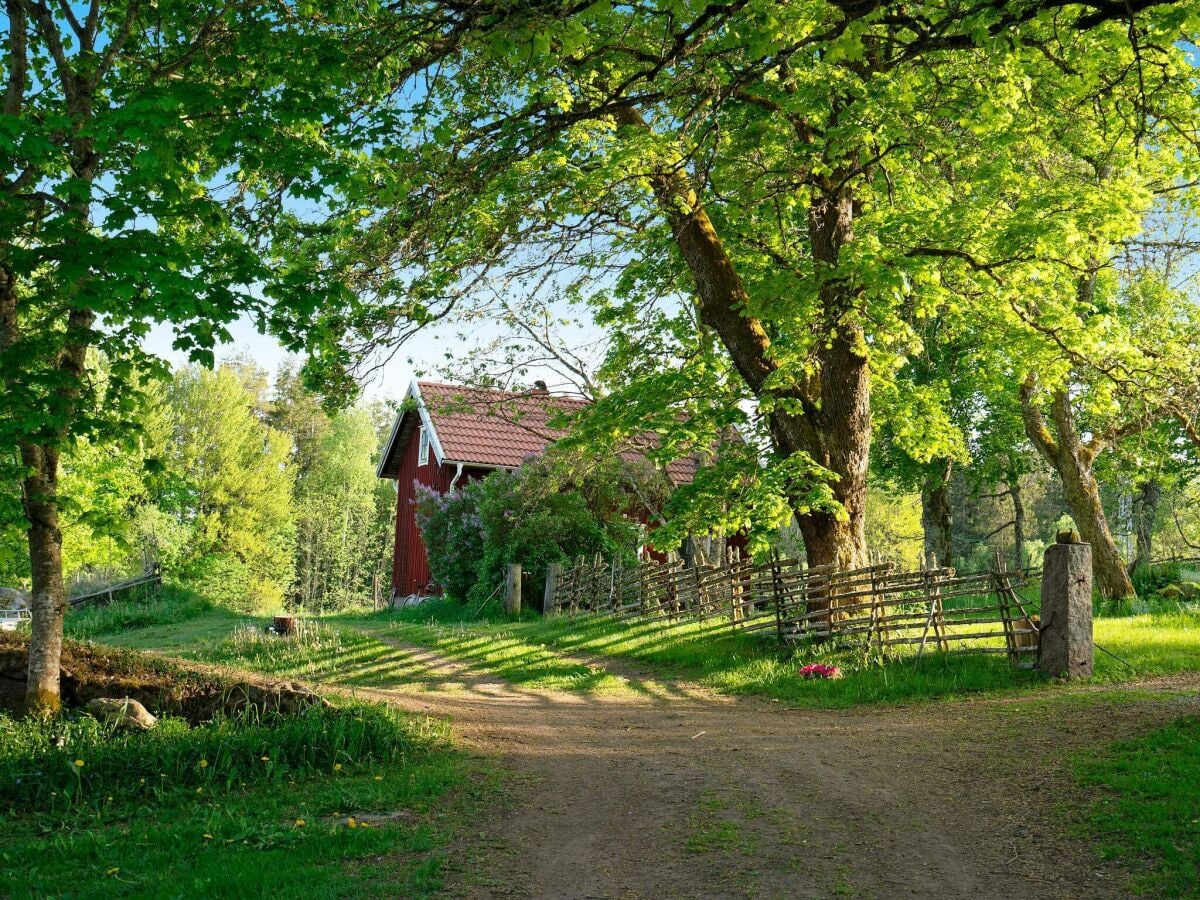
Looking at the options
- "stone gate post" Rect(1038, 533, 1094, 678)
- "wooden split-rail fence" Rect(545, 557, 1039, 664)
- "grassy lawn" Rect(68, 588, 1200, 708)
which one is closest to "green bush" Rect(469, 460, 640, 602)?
"grassy lawn" Rect(68, 588, 1200, 708)

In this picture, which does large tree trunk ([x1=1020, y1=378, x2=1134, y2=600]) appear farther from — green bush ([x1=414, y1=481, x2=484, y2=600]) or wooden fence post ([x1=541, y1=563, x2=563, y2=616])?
green bush ([x1=414, y1=481, x2=484, y2=600])

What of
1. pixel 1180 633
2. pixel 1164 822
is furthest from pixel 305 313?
pixel 1180 633

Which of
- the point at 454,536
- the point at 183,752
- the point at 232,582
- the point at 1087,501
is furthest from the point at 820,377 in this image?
the point at 232,582

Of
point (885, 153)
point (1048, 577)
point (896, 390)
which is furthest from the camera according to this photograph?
point (896, 390)

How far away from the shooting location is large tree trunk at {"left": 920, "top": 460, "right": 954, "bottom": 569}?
83.6 feet

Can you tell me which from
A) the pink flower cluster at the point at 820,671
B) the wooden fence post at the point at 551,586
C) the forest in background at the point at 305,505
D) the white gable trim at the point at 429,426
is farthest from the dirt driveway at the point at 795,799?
the white gable trim at the point at 429,426

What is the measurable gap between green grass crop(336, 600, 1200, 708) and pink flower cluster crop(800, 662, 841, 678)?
4.6 inches

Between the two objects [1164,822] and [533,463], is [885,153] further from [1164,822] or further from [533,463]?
[533,463]

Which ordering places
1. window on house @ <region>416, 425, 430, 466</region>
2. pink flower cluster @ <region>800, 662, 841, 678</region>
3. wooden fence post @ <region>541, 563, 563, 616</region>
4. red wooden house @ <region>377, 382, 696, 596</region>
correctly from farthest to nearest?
window on house @ <region>416, 425, 430, 466</region> < red wooden house @ <region>377, 382, 696, 596</region> < wooden fence post @ <region>541, 563, 563, 616</region> < pink flower cluster @ <region>800, 662, 841, 678</region>

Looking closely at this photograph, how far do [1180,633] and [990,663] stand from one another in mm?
3682

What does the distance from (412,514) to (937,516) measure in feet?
51.9

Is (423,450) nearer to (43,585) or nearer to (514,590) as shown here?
(514,590)

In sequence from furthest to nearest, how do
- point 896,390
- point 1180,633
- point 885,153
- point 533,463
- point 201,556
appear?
point 201,556 < point 533,463 < point 896,390 < point 1180,633 < point 885,153

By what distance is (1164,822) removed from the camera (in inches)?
223
